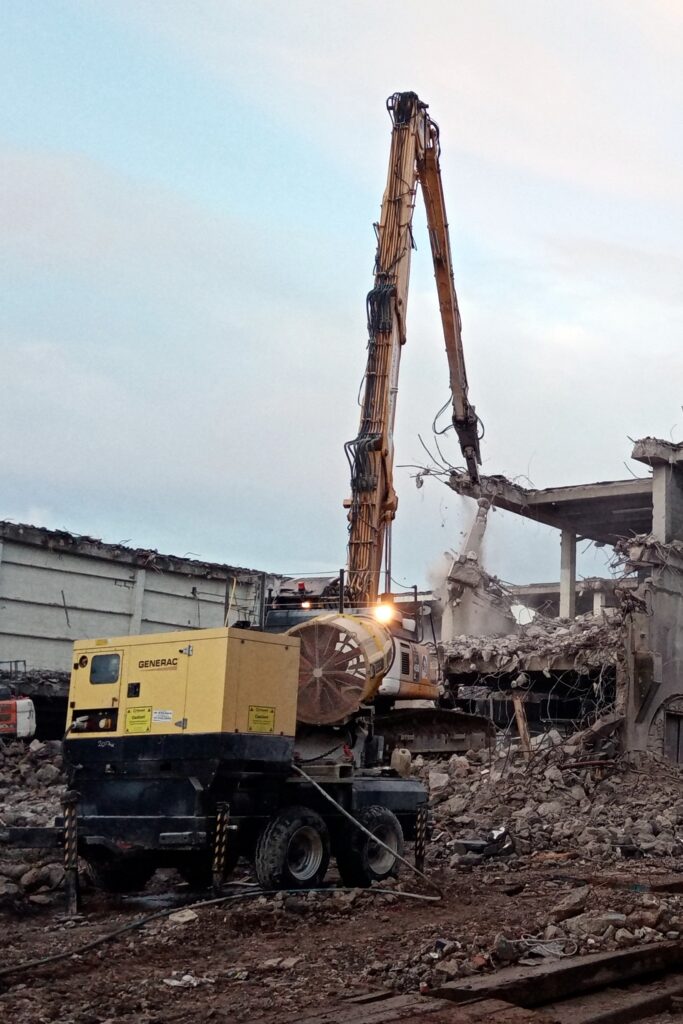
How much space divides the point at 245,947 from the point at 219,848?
1807 mm

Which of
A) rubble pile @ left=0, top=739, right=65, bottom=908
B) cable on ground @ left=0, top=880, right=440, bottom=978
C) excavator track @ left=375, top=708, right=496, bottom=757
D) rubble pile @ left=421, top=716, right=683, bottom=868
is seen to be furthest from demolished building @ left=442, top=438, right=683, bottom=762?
cable on ground @ left=0, top=880, right=440, bottom=978

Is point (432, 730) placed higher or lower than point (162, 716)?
higher

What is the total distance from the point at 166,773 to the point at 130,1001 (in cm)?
388

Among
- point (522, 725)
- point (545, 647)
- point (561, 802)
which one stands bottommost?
point (561, 802)

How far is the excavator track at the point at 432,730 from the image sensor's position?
14.6m

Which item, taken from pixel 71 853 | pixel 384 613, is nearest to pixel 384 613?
pixel 384 613

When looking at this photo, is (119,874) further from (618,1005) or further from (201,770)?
(618,1005)

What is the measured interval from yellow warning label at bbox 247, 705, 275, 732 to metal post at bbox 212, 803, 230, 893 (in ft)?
2.80

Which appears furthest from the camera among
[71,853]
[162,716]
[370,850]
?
[370,850]

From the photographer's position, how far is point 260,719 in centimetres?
1126

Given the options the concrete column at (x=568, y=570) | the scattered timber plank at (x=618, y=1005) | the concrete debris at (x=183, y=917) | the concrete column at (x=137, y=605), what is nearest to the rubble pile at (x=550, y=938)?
the scattered timber plank at (x=618, y=1005)

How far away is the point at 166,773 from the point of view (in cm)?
1095

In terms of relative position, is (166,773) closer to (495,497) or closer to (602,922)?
(602,922)

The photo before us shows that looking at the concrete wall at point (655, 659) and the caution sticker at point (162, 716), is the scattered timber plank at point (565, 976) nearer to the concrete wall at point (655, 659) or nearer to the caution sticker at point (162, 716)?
the caution sticker at point (162, 716)
